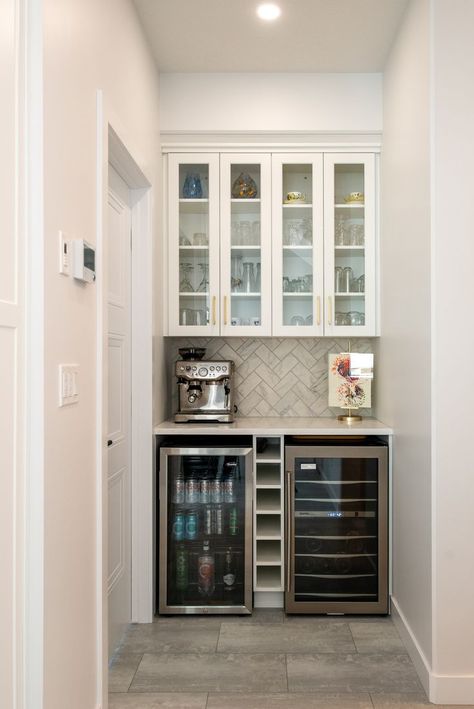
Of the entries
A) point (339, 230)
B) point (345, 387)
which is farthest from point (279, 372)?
point (339, 230)

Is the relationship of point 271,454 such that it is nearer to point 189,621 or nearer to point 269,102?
point 189,621

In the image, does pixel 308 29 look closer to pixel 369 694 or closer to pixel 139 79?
pixel 139 79

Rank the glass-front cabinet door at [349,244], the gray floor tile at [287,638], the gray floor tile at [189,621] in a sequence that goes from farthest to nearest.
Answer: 1. the glass-front cabinet door at [349,244]
2. the gray floor tile at [189,621]
3. the gray floor tile at [287,638]

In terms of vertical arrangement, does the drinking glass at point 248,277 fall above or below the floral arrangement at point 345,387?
above

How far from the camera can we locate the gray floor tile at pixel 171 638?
2.80 m

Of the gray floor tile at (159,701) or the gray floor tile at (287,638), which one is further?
the gray floor tile at (287,638)

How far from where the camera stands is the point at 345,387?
3.50 m

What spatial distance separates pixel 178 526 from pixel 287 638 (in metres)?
0.77

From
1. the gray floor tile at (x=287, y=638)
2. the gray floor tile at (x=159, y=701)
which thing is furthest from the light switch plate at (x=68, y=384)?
the gray floor tile at (x=287, y=638)

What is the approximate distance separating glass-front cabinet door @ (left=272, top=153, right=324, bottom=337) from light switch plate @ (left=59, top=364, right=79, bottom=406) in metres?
1.78
